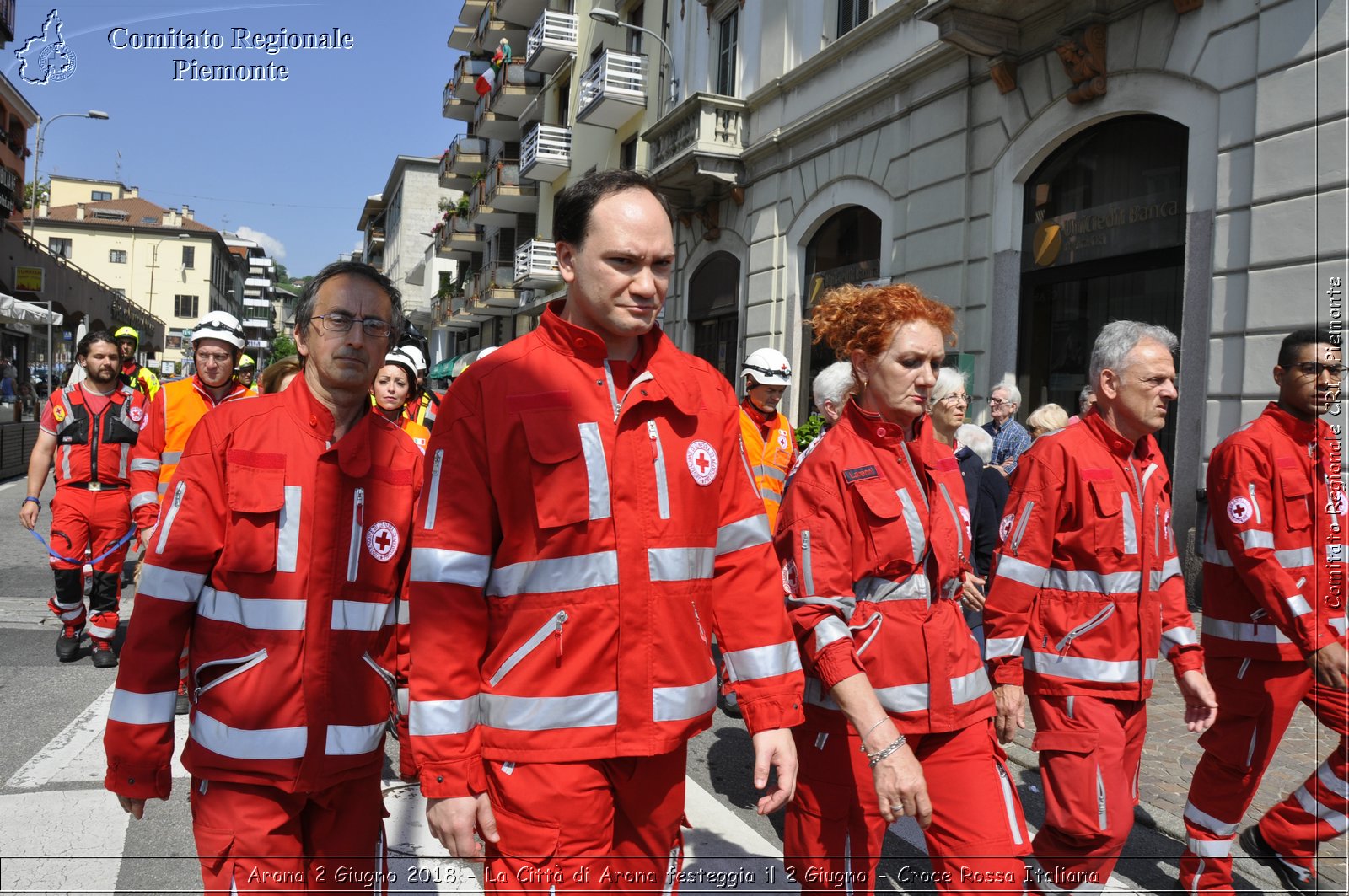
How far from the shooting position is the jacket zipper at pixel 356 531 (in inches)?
109

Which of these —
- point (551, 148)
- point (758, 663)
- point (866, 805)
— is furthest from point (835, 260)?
point (551, 148)

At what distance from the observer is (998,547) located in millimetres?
3838

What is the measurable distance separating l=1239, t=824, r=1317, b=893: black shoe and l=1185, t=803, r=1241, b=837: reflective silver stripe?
341 millimetres

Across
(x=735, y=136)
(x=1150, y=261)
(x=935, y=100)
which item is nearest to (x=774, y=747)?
(x=1150, y=261)

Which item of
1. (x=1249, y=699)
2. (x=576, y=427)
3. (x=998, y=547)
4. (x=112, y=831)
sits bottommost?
(x=112, y=831)

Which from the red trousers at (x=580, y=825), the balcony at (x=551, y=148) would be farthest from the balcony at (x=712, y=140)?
the red trousers at (x=580, y=825)

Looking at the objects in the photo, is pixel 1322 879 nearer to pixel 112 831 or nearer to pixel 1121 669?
pixel 1121 669

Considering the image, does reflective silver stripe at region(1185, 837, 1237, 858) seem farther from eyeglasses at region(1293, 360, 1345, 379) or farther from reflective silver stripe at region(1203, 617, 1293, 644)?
eyeglasses at region(1293, 360, 1345, 379)

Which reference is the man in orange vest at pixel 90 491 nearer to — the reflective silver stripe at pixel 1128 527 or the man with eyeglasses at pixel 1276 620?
the reflective silver stripe at pixel 1128 527

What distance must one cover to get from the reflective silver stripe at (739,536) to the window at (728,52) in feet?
59.5

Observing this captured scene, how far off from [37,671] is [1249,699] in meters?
7.18

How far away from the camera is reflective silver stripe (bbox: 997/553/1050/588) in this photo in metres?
3.62

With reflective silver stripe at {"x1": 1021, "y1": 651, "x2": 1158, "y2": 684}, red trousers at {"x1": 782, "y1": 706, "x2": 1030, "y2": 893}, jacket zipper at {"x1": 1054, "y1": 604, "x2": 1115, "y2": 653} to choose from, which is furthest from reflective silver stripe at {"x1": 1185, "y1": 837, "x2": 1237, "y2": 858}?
red trousers at {"x1": 782, "y1": 706, "x2": 1030, "y2": 893}

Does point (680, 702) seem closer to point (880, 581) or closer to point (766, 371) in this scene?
point (880, 581)
